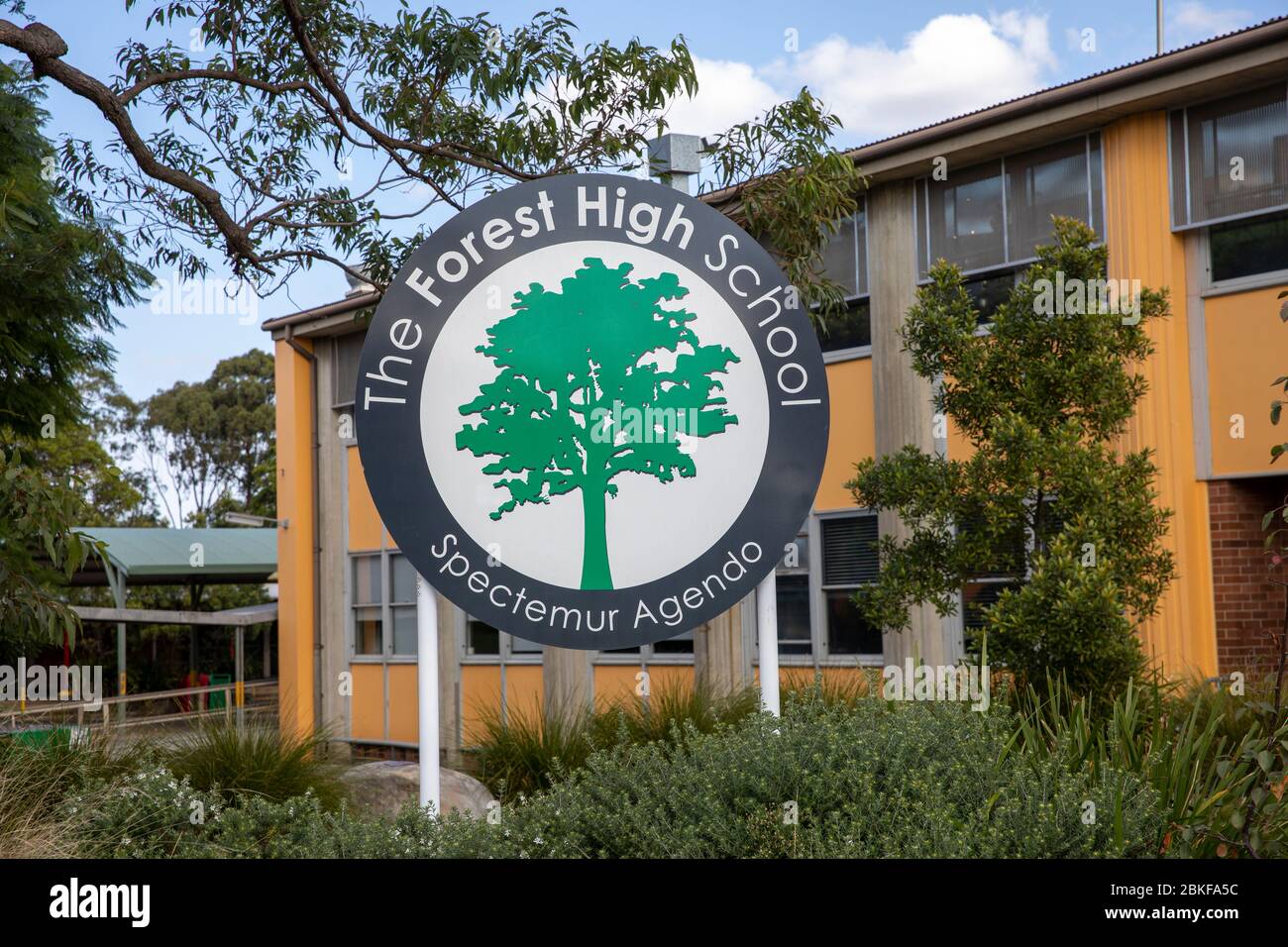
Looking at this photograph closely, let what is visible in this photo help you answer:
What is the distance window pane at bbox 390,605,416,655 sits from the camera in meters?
19.8

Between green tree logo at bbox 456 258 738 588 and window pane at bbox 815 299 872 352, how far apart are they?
27.0 ft

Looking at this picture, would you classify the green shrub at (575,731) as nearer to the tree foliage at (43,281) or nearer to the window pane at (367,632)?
the tree foliage at (43,281)

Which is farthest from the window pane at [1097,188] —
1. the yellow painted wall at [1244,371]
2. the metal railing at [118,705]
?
the metal railing at [118,705]

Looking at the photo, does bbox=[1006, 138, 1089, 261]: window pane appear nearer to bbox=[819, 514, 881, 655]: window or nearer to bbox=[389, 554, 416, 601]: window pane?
bbox=[819, 514, 881, 655]: window

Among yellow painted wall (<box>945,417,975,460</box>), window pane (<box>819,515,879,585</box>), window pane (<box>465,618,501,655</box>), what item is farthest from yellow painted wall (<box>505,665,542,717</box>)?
yellow painted wall (<box>945,417,975,460</box>)

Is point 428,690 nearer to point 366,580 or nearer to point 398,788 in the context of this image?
point 398,788

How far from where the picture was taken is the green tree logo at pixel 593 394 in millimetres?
5395

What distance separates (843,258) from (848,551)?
3213 millimetres

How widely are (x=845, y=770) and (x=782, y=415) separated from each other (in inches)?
68.1

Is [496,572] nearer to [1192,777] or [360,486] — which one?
[1192,777]

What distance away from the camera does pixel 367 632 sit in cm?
2059

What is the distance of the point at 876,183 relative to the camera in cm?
1337
